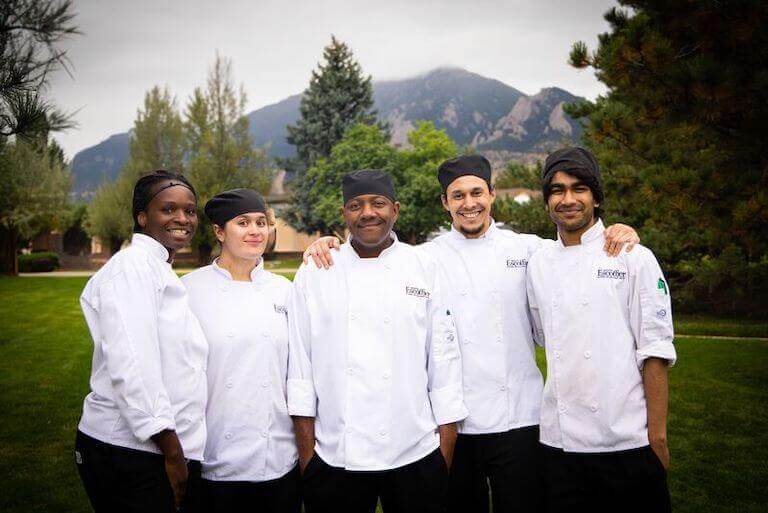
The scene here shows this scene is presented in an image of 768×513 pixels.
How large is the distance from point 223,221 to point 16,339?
1186 centimetres

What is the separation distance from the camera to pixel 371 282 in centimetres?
306

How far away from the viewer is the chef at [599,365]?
115 inches

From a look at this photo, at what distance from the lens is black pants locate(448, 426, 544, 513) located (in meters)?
3.17

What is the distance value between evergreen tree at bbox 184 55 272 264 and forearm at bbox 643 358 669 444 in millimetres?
30485

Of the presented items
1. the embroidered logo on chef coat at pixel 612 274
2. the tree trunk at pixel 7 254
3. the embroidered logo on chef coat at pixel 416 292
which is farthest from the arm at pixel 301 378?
the tree trunk at pixel 7 254

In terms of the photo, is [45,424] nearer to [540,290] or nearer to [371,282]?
[371,282]

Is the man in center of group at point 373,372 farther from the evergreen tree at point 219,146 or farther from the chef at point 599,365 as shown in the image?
the evergreen tree at point 219,146

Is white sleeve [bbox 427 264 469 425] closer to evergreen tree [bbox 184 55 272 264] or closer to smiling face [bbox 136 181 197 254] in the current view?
smiling face [bbox 136 181 197 254]

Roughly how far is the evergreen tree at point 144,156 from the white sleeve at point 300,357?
32.5 metres

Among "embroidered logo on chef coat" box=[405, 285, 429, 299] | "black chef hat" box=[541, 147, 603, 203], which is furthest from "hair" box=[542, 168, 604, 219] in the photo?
"embroidered logo on chef coat" box=[405, 285, 429, 299]

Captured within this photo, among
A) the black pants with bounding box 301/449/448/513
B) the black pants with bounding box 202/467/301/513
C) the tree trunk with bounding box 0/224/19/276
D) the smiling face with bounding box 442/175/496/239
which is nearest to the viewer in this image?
the black pants with bounding box 301/449/448/513

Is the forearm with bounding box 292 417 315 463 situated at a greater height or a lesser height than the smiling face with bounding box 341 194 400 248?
lesser

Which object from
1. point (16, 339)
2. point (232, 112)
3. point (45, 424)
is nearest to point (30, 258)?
point (232, 112)

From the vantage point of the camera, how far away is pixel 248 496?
3018 mm
